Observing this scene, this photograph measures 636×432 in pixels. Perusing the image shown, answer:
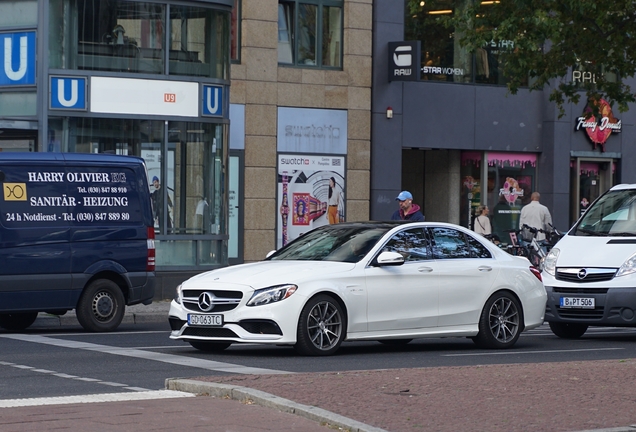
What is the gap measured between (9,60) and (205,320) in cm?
1096

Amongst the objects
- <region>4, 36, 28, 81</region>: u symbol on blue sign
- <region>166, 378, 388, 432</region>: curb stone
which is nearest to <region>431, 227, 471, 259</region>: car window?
<region>166, 378, 388, 432</region>: curb stone

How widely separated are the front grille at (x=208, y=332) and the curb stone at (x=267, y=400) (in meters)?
2.86

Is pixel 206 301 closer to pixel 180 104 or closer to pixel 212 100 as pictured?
pixel 180 104

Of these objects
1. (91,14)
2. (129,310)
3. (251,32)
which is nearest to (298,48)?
(251,32)

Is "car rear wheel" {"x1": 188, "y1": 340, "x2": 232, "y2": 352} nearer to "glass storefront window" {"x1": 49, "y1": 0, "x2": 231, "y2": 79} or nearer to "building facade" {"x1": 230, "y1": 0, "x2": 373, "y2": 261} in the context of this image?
"glass storefront window" {"x1": 49, "y1": 0, "x2": 231, "y2": 79}

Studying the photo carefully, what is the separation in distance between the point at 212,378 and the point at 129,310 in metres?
9.97

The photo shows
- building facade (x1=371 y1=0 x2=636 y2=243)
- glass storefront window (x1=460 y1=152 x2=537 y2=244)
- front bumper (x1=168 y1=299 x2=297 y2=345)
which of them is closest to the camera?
front bumper (x1=168 y1=299 x2=297 y2=345)

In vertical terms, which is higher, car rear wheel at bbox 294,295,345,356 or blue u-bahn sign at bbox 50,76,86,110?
blue u-bahn sign at bbox 50,76,86,110

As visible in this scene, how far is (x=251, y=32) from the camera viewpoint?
26672 millimetres

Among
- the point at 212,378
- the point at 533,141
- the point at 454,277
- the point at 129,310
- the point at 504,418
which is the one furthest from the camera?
the point at 533,141

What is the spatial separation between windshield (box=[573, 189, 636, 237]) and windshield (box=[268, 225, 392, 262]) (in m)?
3.67

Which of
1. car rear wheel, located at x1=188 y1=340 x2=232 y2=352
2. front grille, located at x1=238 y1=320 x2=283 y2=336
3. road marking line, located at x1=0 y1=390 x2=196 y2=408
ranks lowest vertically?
car rear wheel, located at x1=188 y1=340 x2=232 y2=352

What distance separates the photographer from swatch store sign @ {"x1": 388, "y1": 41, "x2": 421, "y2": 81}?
27.8 meters

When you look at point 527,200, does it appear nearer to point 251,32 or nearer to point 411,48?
point 411,48
